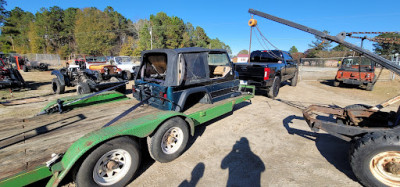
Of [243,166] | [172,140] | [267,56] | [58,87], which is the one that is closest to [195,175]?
[172,140]

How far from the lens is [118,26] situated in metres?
53.8

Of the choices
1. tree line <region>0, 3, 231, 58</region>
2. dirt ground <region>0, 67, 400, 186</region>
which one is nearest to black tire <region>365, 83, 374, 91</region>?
dirt ground <region>0, 67, 400, 186</region>

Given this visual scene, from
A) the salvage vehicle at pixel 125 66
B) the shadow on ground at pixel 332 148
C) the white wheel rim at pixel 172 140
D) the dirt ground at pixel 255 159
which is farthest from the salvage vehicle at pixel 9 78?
the shadow on ground at pixel 332 148

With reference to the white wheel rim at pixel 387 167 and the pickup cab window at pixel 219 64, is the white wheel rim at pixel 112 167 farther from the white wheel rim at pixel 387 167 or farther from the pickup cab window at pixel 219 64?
the white wheel rim at pixel 387 167

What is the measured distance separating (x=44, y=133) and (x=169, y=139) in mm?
1978

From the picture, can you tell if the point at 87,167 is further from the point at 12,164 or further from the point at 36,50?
the point at 36,50

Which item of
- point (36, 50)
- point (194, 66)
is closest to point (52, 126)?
point (194, 66)

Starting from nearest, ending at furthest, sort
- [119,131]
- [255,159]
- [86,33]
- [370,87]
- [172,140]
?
[119,131], [172,140], [255,159], [370,87], [86,33]

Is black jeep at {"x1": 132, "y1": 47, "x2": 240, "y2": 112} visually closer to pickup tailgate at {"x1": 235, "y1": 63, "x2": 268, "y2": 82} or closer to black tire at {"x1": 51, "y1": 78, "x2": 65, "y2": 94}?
pickup tailgate at {"x1": 235, "y1": 63, "x2": 268, "y2": 82}

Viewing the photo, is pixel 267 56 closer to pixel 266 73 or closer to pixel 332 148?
pixel 266 73

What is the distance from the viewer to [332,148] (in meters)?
3.72

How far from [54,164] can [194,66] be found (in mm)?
2858

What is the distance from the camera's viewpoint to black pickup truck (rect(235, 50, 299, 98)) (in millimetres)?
6852

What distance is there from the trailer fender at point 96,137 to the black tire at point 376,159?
2.78 metres
